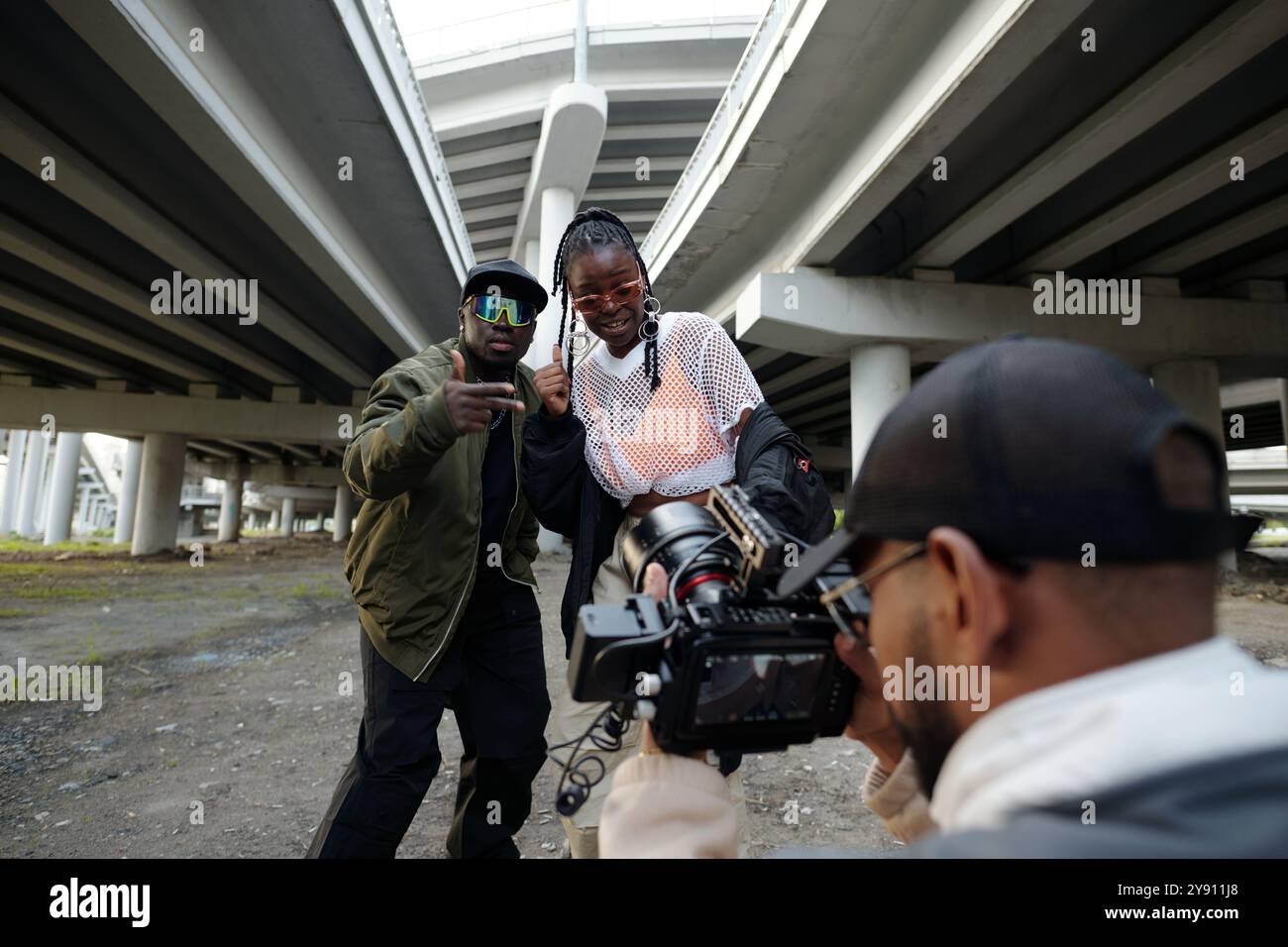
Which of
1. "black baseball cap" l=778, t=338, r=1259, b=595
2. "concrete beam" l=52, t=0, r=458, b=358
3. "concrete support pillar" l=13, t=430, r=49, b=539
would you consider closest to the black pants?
"black baseball cap" l=778, t=338, r=1259, b=595

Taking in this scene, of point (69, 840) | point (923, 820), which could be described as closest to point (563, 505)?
point (923, 820)

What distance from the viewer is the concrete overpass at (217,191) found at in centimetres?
593

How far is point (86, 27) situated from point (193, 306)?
7292 millimetres

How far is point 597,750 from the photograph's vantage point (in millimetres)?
1898

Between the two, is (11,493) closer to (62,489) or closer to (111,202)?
(62,489)

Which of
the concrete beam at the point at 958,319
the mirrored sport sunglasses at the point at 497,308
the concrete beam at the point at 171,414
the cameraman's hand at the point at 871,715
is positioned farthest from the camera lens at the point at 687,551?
the concrete beam at the point at 171,414


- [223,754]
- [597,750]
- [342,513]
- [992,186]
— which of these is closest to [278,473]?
[342,513]

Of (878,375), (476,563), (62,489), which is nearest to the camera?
(476,563)

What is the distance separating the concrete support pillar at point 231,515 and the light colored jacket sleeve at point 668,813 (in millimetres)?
36391

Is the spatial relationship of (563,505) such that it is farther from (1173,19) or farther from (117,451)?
(117,451)

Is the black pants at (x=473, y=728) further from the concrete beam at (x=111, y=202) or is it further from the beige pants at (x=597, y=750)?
the concrete beam at (x=111, y=202)

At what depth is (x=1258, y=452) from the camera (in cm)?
3412

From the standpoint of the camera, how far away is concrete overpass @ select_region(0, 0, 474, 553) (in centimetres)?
593

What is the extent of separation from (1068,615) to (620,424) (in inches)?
61.6
